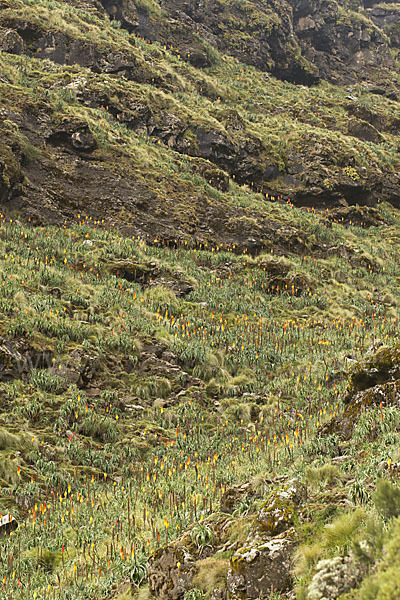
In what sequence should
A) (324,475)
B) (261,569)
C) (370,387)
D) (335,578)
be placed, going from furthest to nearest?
(370,387), (324,475), (261,569), (335,578)

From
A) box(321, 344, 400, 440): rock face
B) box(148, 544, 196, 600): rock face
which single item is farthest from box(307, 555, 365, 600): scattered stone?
box(321, 344, 400, 440): rock face

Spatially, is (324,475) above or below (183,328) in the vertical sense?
above

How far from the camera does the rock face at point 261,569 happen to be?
341 cm

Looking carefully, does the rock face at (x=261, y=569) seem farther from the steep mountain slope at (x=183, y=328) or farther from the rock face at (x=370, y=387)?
the rock face at (x=370, y=387)

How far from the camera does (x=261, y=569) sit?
351cm

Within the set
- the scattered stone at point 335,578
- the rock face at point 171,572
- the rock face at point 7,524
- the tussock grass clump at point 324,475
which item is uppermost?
the scattered stone at point 335,578

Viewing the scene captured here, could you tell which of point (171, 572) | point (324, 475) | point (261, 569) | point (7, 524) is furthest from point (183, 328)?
point (261, 569)

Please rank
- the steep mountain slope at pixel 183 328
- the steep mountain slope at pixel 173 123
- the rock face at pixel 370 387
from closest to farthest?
the steep mountain slope at pixel 183 328 → the rock face at pixel 370 387 → the steep mountain slope at pixel 173 123

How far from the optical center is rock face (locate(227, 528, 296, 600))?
3414 millimetres

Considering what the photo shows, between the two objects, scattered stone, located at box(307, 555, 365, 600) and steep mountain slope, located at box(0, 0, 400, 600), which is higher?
scattered stone, located at box(307, 555, 365, 600)

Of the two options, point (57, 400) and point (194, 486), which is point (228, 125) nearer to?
point (57, 400)

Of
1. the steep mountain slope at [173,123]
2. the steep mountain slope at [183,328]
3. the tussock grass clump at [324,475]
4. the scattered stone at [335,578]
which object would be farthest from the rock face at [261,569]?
the steep mountain slope at [173,123]

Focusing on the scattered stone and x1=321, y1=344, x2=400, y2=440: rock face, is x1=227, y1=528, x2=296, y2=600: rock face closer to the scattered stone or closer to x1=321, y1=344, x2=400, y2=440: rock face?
the scattered stone

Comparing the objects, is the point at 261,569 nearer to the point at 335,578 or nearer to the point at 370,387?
the point at 335,578
